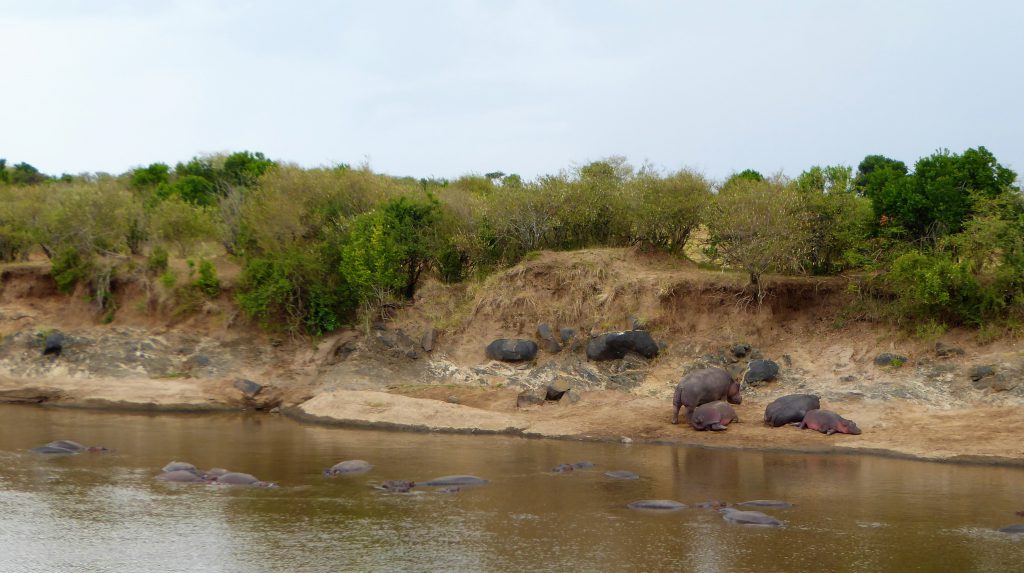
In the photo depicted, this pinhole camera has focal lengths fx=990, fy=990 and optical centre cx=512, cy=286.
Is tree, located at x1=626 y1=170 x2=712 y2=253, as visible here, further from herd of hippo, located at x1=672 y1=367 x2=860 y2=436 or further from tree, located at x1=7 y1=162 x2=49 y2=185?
tree, located at x1=7 y1=162 x2=49 y2=185

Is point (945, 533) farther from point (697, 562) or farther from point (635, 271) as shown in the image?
point (635, 271)

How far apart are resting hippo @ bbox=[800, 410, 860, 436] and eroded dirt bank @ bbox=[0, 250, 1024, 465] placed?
31cm

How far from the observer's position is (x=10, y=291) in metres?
30.2

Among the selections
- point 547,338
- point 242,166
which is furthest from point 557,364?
point 242,166

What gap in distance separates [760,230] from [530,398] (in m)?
6.86

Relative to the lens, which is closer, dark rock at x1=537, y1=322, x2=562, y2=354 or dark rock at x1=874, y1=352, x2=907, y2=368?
dark rock at x1=874, y1=352, x2=907, y2=368

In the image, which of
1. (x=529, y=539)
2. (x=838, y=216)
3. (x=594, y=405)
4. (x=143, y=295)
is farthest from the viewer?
(x=143, y=295)

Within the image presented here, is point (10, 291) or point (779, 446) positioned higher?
point (10, 291)

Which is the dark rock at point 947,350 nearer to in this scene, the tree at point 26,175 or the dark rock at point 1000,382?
the dark rock at point 1000,382

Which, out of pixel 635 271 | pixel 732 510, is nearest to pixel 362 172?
pixel 635 271

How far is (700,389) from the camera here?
67.9ft

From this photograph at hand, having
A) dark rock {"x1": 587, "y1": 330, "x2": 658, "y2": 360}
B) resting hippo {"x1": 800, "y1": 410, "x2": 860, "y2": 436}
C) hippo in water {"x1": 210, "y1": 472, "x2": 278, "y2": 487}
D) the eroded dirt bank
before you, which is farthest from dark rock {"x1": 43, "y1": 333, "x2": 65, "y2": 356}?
resting hippo {"x1": 800, "y1": 410, "x2": 860, "y2": 436}

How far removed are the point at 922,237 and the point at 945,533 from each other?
12315 mm

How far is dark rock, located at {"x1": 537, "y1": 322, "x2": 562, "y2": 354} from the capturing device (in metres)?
24.9
